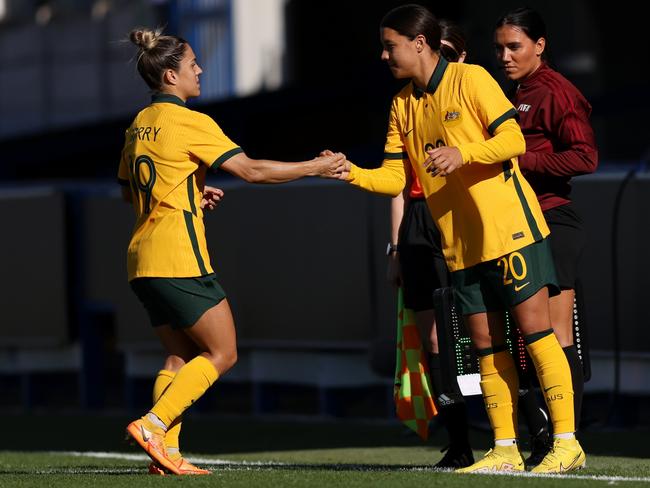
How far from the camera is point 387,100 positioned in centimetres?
1753

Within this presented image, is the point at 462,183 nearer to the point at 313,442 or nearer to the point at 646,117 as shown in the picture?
the point at 313,442

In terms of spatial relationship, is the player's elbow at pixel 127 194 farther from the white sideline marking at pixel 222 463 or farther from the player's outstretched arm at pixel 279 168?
the white sideline marking at pixel 222 463

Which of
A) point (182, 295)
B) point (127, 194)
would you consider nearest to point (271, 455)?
point (127, 194)

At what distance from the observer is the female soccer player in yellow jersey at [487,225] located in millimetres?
6957

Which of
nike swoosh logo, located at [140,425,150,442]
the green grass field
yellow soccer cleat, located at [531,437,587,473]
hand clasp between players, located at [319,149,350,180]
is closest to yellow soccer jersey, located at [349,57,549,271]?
hand clasp between players, located at [319,149,350,180]

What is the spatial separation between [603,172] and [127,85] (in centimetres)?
1494

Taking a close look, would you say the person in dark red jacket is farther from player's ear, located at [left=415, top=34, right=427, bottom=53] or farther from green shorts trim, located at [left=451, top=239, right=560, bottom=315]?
player's ear, located at [left=415, top=34, right=427, bottom=53]

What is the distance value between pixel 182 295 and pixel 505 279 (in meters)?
1.31

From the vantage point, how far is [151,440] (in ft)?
23.4

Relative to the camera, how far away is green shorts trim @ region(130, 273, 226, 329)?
284 inches

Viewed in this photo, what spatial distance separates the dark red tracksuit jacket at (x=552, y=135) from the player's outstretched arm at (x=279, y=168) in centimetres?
80

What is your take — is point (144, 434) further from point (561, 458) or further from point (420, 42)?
point (420, 42)

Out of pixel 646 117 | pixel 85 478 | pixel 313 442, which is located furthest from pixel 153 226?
pixel 646 117

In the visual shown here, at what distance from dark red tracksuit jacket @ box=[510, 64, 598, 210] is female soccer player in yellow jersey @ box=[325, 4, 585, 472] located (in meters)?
0.36
